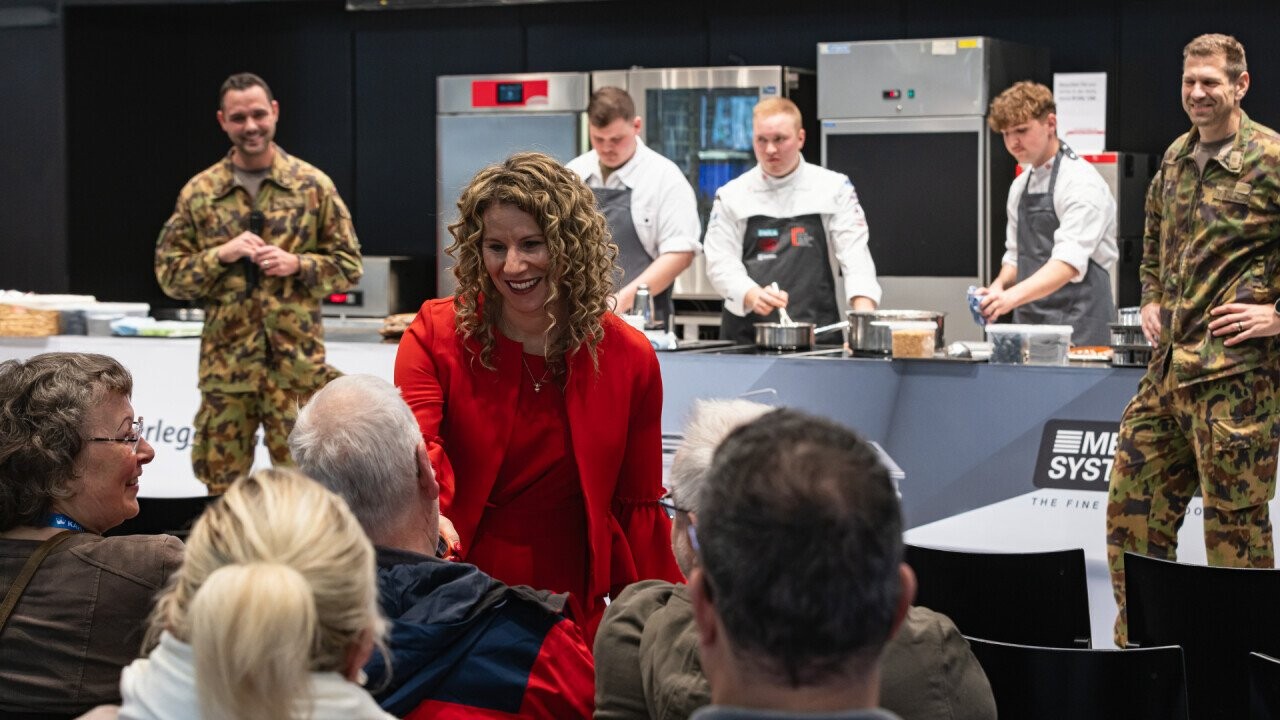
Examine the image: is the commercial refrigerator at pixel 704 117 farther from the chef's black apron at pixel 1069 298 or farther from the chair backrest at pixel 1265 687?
the chair backrest at pixel 1265 687

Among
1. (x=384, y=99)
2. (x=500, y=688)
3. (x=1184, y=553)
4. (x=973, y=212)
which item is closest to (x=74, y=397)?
(x=500, y=688)

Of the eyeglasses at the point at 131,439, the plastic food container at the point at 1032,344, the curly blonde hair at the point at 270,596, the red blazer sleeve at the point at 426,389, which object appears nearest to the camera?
the curly blonde hair at the point at 270,596

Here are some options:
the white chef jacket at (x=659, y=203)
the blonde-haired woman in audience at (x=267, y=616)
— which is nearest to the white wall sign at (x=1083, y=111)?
the white chef jacket at (x=659, y=203)

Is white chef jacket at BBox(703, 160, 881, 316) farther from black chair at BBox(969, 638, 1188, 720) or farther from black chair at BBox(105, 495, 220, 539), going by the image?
black chair at BBox(969, 638, 1188, 720)

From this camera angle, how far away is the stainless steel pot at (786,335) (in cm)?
528

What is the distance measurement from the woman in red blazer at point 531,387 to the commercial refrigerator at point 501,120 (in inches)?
203

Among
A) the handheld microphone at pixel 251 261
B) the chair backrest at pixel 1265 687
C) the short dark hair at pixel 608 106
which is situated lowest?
the chair backrest at pixel 1265 687

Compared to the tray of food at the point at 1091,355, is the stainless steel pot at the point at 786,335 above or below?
above

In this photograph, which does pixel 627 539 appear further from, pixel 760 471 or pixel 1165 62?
pixel 1165 62

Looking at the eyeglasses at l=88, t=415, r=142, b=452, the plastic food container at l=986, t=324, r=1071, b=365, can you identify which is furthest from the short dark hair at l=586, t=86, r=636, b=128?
the eyeglasses at l=88, t=415, r=142, b=452

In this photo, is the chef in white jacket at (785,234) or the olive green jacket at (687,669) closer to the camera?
the olive green jacket at (687,669)

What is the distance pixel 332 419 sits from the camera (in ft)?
6.97

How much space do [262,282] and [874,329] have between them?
211cm

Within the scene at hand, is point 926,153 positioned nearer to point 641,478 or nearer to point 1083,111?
point 1083,111
